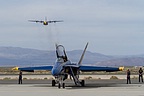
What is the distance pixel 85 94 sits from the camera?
2805 cm

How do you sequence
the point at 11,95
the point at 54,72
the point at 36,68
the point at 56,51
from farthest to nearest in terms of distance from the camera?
the point at 36,68, the point at 56,51, the point at 54,72, the point at 11,95

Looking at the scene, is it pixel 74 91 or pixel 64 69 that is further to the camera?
pixel 64 69

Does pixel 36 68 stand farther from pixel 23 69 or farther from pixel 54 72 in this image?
pixel 54 72

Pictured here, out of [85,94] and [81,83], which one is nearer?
[85,94]

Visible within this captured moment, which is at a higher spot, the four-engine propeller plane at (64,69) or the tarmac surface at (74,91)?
the four-engine propeller plane at (64,69)

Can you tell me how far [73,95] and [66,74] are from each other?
1021cm

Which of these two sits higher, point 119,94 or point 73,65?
point 73,65

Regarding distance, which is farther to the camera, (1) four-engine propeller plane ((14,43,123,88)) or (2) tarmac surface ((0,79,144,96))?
(1) four-engine propeller plane ((14,43,123,88))

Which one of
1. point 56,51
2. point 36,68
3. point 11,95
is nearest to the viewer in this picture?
point 11,95

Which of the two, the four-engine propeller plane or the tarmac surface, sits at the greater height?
the four-engine propeller plane

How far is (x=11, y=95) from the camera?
27.0m

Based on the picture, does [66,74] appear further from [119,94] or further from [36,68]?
[119,94]

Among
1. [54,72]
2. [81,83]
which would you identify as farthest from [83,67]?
[54,72]

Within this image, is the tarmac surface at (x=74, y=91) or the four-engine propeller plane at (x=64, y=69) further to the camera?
the four-engine propeller plane at (x=64, y=69)
